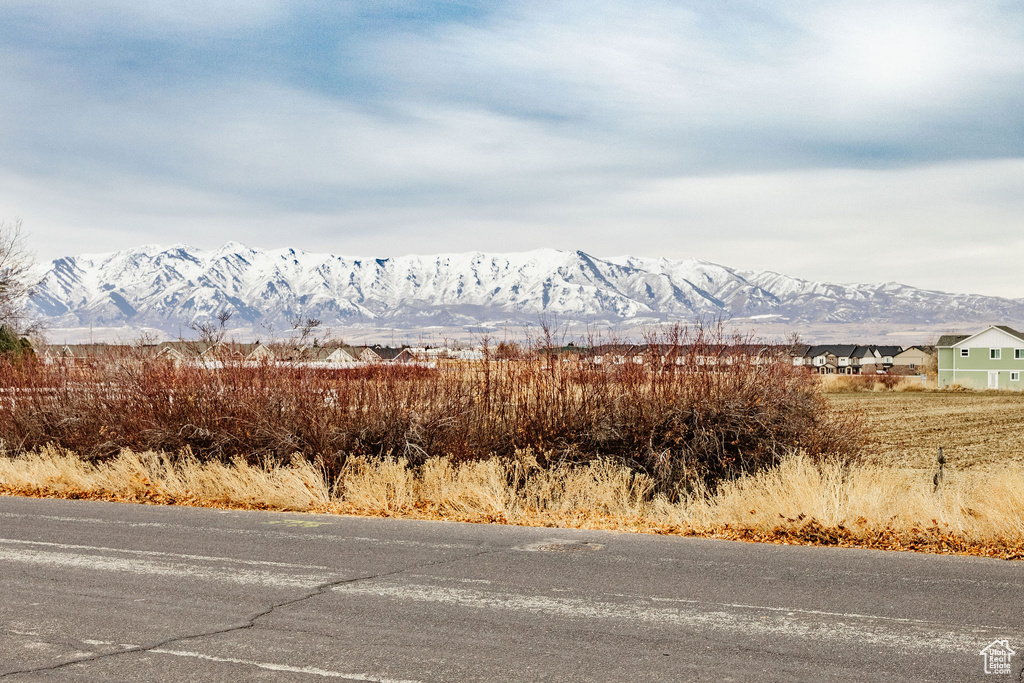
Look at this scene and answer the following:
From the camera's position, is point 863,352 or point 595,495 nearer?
point 595,495

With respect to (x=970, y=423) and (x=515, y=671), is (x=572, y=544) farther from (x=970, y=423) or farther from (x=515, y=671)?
(x=970, y=423)

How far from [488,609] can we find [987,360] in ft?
322

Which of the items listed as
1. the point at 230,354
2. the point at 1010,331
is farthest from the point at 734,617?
the point at 1010,331

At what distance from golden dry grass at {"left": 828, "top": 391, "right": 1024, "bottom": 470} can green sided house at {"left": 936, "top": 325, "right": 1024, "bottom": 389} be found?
1777cm

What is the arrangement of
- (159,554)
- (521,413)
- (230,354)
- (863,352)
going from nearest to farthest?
(159,554), (521,413), (230,354), (863,352)

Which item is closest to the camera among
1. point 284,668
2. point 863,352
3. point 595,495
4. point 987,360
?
point 284,668

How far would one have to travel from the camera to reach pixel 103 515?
11.4 metres

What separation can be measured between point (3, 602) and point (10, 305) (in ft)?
148

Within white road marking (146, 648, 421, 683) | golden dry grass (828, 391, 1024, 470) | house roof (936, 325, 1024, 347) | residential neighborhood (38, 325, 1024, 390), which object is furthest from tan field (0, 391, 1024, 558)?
house roof (936, 325, 1024, 347)

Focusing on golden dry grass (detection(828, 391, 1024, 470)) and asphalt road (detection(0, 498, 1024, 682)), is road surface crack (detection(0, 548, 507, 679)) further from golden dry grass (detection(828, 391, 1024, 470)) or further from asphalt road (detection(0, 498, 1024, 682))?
golden dry grass (detection(828, 391, 1024, 470))

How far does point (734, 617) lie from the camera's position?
251 inches

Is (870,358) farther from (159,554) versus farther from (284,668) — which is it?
(284,668)

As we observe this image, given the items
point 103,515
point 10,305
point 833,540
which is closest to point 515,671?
point 833,540

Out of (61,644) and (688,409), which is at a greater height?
(688,409)
